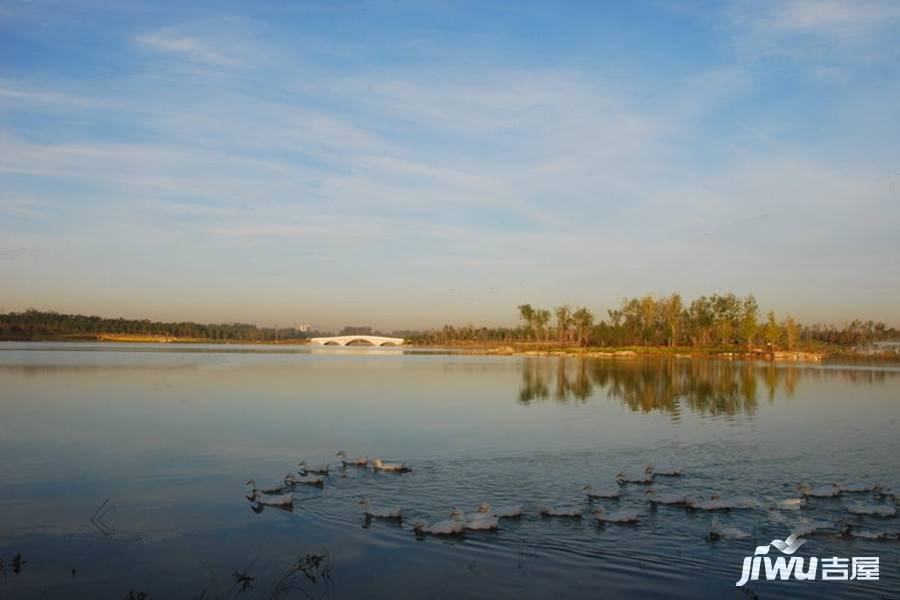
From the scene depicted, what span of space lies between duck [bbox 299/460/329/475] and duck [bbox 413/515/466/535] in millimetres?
4850

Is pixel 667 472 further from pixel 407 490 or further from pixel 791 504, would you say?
pixel 407 490

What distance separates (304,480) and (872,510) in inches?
432

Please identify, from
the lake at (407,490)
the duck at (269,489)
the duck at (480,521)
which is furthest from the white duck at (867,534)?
the duck at (269,489)

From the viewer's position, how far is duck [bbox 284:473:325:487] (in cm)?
1577

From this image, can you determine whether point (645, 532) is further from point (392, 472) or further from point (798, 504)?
point (392, 472)

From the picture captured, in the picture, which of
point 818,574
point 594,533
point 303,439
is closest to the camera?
point 818,574

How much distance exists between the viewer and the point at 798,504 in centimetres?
1395

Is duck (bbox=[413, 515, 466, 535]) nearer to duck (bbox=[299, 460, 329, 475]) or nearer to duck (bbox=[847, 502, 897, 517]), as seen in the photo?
duck (bbox=[299, 460, 329, 475])

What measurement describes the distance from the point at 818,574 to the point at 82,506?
12.3 metres

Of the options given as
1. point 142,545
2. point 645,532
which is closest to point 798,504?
point 645,532

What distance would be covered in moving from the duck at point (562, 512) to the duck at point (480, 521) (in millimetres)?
1127

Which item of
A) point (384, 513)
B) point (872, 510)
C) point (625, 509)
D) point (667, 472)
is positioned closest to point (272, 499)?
point (384, 513)

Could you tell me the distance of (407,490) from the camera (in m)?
15.5

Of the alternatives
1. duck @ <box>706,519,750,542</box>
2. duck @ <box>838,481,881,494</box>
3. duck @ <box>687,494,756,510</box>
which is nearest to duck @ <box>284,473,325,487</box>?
duck @ <box>687,494,756,510</box>
